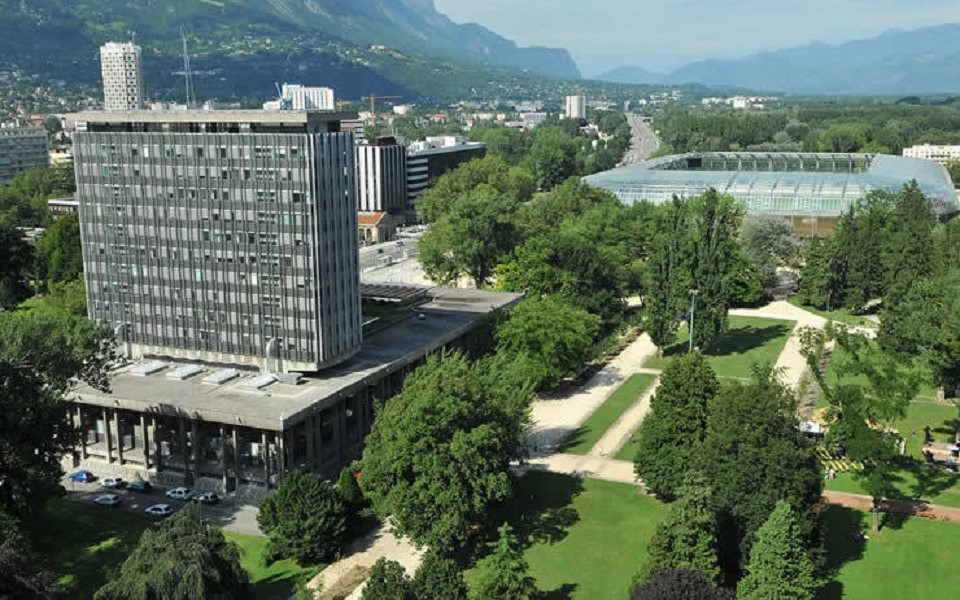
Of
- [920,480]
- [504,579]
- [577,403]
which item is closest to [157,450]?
[504,579]

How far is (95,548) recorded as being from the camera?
50469 millimetres

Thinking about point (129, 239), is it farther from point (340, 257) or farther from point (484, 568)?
point (484, 568)

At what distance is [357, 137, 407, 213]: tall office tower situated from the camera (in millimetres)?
168125

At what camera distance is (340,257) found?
65.1 m

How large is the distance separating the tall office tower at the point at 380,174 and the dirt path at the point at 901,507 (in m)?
125

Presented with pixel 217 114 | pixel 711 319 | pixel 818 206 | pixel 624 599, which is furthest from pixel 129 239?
pixel 818 206

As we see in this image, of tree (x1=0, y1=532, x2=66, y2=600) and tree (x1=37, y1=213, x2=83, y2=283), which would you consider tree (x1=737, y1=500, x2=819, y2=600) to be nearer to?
tree (x1=0, y1=532, x2=66, y2=600)

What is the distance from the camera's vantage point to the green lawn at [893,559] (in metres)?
44.2

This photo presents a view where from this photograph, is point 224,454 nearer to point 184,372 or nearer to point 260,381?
point 260,381

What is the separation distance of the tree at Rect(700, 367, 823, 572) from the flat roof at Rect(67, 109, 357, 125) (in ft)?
116

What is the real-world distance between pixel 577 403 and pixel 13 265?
75.4 m

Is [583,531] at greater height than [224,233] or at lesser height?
lesser

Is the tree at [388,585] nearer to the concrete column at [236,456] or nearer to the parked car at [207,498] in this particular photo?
the parked car at [207,498]

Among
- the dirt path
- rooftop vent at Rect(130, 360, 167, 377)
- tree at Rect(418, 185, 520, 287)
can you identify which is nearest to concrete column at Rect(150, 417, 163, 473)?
rooftop vent at Rect(130, 360, 167, 377)
